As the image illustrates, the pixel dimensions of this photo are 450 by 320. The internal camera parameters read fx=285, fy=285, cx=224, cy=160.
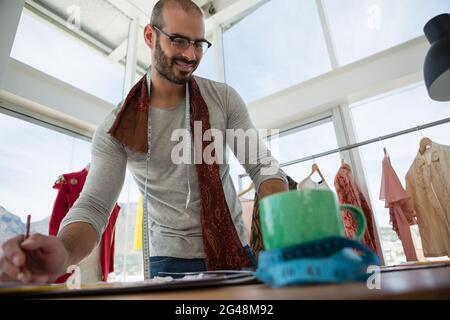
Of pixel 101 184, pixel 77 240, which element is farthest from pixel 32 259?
pixel 101 184

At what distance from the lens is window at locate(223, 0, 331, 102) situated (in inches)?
116

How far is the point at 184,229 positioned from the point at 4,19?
94.2 inches

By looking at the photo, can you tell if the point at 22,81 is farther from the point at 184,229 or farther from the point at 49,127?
the point at 184,229

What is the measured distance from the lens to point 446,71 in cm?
126

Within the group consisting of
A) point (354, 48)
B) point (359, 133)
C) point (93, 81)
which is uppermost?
point (93, 81)

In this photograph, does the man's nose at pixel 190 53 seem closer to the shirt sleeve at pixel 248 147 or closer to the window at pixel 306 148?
the shirt sleeve at pixel 248 147

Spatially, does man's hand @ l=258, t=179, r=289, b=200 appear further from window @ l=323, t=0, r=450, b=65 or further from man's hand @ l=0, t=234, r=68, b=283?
window @ l=323, t=0, r=450, b=65

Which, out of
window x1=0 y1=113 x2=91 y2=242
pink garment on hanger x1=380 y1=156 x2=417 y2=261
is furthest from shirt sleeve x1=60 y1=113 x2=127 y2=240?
pink garment on hanger x1=380 y1=156 x2=417 y2=261

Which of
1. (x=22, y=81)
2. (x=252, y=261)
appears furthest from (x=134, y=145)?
(x=22, y=81)

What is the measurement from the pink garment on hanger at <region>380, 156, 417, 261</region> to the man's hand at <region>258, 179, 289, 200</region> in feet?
4.55

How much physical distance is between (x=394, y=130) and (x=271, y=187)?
190 centimetres

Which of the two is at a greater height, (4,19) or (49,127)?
(4,19)

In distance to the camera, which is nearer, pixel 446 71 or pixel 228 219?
pixel 228 219
